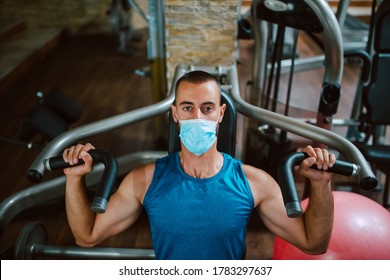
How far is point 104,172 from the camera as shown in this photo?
101 cm

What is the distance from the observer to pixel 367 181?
3.31 feet

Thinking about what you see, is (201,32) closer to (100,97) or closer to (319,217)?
(319,217)

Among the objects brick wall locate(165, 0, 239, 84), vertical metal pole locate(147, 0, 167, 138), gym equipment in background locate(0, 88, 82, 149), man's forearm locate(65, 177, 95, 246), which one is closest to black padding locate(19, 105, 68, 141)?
gym equipment in background locate(0, 88, 82, 149)

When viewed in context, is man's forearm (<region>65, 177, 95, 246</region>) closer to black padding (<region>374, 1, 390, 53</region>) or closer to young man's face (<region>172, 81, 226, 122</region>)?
young man's face (<region>172, 81, 226, 122</region>)

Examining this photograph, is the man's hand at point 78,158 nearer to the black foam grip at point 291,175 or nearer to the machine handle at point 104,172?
the machine handle at point 104,172

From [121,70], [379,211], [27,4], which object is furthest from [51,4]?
[379,211]

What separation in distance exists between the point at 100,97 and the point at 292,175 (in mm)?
3500

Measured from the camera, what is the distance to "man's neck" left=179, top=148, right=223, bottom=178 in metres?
1.19

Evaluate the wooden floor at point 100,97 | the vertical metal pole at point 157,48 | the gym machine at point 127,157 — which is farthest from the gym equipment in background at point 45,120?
the vertical metal pole at point 157,48

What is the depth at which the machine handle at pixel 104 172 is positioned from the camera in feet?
3.05

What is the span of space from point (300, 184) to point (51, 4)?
5.45 m

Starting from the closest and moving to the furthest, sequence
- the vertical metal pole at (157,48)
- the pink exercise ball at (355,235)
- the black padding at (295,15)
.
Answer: the pink exercise ball at (355,235) < the black padding at (295,15) < the vertical metal pole at (157,48)

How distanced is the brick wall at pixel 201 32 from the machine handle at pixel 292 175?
53.2 inches
